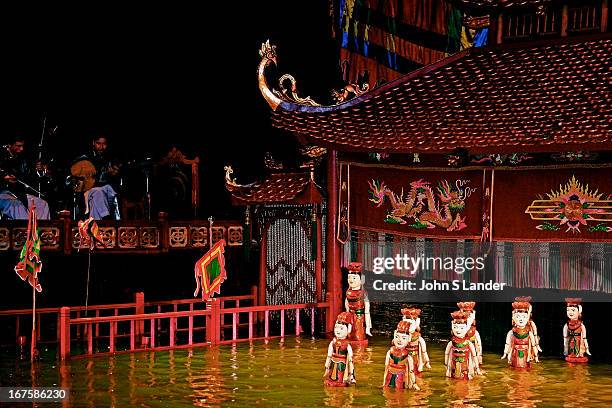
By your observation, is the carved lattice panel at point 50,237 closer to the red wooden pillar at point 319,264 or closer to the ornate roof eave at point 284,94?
the ornate roof eave at point 284,94

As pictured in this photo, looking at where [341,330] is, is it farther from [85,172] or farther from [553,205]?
[85,172]

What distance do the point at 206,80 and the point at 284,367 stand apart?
11776 mm

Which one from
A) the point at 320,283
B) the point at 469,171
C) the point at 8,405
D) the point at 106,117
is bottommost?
the point at 8,405

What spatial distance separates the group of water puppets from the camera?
14.2 m

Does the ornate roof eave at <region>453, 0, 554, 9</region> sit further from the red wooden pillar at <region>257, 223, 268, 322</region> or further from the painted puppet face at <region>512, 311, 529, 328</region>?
the painted puppet face at <region>512, 311, 529, 328</region>

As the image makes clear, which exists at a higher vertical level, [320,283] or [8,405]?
[320,283]

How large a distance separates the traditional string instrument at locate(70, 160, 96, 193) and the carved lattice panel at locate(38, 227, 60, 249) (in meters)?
1.70

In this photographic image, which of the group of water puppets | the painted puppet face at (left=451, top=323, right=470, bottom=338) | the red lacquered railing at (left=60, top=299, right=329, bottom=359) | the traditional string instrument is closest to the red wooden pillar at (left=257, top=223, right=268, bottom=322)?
the red lacquered railing at (left=60, top=299, right=329, bottom=359)

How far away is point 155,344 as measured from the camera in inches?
749

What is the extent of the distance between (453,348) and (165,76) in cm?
1285

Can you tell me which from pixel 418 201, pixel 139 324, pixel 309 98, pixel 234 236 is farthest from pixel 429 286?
pixel 139 324

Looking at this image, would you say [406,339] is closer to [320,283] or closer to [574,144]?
[574,144]

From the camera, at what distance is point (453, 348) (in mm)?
14969

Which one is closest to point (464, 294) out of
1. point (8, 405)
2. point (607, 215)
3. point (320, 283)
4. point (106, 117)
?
point (320, 283)
